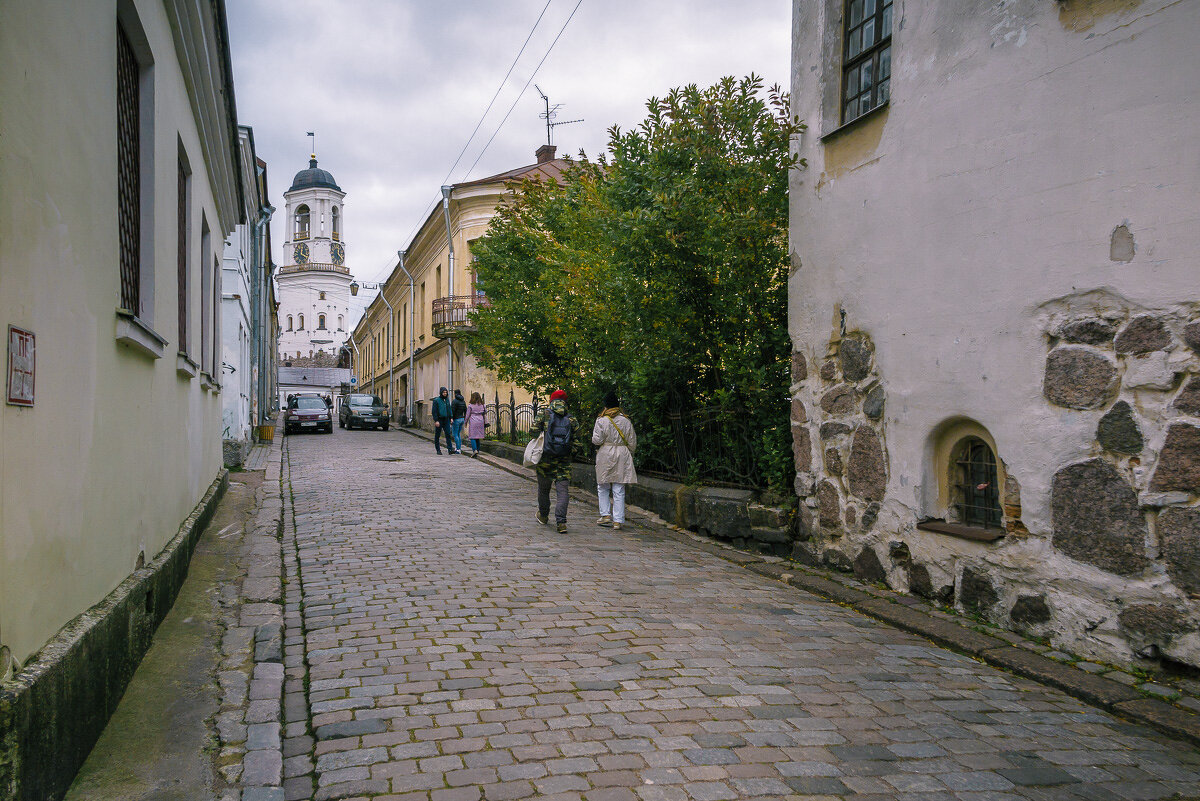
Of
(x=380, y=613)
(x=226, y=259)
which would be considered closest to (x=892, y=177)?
(x=380, y=613)

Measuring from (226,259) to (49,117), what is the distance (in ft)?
43.1

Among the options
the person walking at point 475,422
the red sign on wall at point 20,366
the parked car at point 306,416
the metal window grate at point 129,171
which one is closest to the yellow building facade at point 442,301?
the person walking at point 475,422

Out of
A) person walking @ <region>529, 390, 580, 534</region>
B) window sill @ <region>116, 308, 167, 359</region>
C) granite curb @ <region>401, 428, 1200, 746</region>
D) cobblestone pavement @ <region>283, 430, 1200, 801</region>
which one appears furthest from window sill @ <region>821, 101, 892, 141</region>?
window sill @ <region>116, 308, 167, 359</region>

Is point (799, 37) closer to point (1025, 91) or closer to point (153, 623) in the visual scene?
point (1025, 91)

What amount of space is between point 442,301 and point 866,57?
26062mm

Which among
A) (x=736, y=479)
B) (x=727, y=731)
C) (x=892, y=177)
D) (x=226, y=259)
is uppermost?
(x=226, y=259)

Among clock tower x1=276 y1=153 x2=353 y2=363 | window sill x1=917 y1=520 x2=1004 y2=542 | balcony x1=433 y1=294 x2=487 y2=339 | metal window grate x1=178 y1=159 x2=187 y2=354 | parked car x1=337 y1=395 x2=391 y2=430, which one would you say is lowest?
window sill x1=917 y1=520 x2=1004 y2=542

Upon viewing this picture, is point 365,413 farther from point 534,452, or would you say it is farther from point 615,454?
point 615,454

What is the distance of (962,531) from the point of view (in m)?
5.89

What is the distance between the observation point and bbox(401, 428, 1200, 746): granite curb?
418cm

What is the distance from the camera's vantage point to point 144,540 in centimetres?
511

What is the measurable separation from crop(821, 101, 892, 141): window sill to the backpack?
441 centimetres

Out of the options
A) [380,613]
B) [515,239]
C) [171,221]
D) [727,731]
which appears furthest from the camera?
[515,239]

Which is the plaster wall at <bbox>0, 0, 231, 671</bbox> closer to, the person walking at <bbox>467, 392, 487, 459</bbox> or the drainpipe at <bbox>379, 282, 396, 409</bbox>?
the person walking at <bbox>467, 392, 487, 459</bbox>
